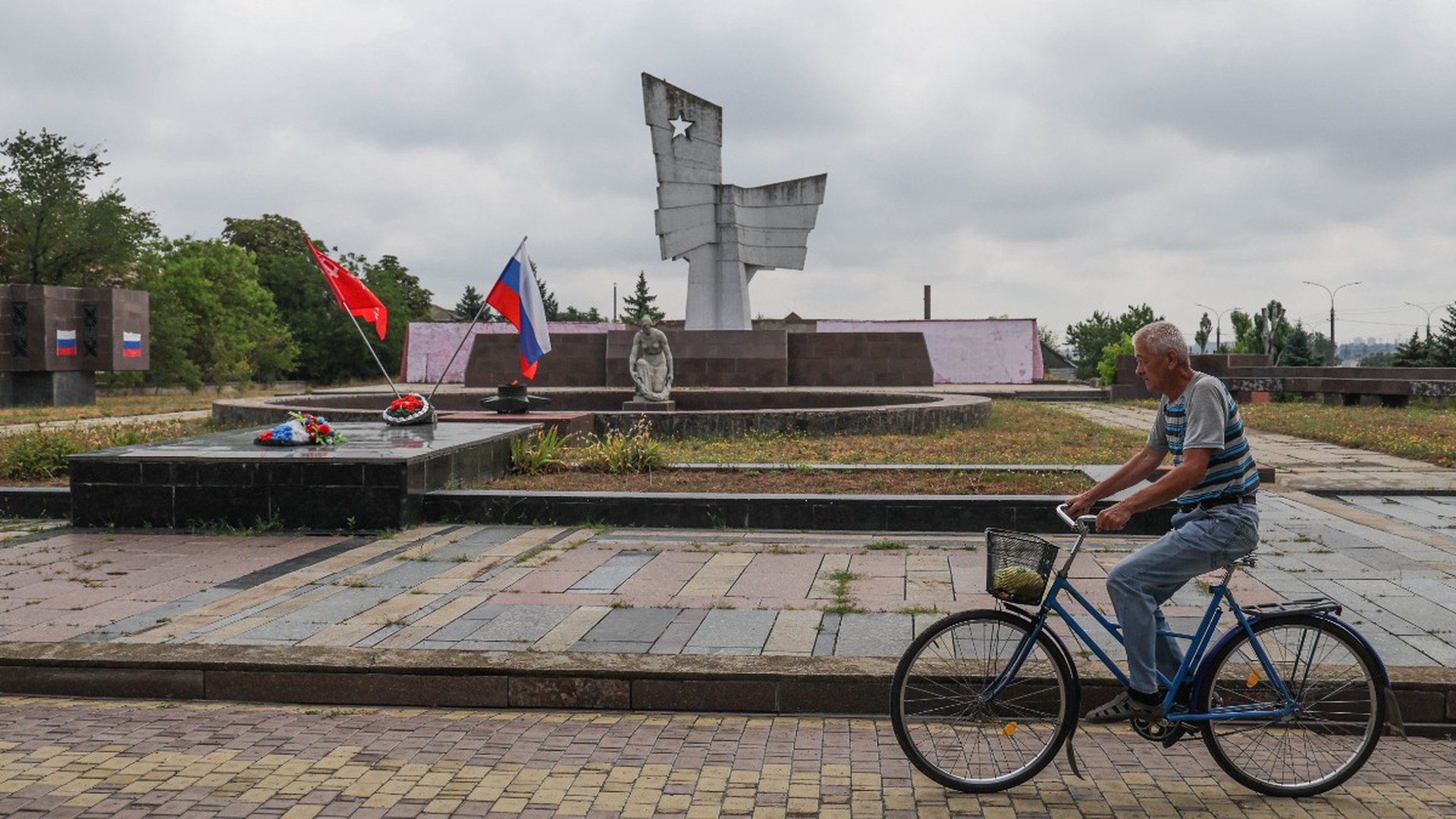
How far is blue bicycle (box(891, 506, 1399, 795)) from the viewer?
4133 millimetres

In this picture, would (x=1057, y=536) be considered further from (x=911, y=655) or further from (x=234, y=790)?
(x=234, y=790)

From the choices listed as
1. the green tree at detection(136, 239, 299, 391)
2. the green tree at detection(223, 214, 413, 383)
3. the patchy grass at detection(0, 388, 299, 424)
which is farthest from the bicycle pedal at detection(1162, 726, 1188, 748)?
the green tree at detection(223, 214, 413, 383)

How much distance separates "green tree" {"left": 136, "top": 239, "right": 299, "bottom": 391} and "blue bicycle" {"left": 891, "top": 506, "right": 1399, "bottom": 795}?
50.7 m

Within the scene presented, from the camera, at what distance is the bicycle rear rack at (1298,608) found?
4.13 m

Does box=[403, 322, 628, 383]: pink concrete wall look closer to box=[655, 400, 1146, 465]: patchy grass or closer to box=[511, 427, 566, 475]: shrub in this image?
box=[655, 400, 1146, 465]: patchy grass

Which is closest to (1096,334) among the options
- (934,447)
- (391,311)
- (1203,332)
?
(1203,332)

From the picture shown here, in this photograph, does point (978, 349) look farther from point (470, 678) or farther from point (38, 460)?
point (470, 678)

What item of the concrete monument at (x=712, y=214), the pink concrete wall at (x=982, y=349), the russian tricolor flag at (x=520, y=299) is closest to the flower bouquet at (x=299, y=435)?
the russian tricolor flag at (x=520, y=299)

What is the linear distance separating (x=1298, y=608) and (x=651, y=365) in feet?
56.6

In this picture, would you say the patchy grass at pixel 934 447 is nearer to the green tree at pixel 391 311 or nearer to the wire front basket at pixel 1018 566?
the wire front basket at pixel 1018 566

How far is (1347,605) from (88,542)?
8314mm

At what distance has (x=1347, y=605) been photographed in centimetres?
639

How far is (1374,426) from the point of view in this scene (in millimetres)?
20297

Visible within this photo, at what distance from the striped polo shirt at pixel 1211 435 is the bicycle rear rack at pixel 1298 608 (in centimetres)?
41
